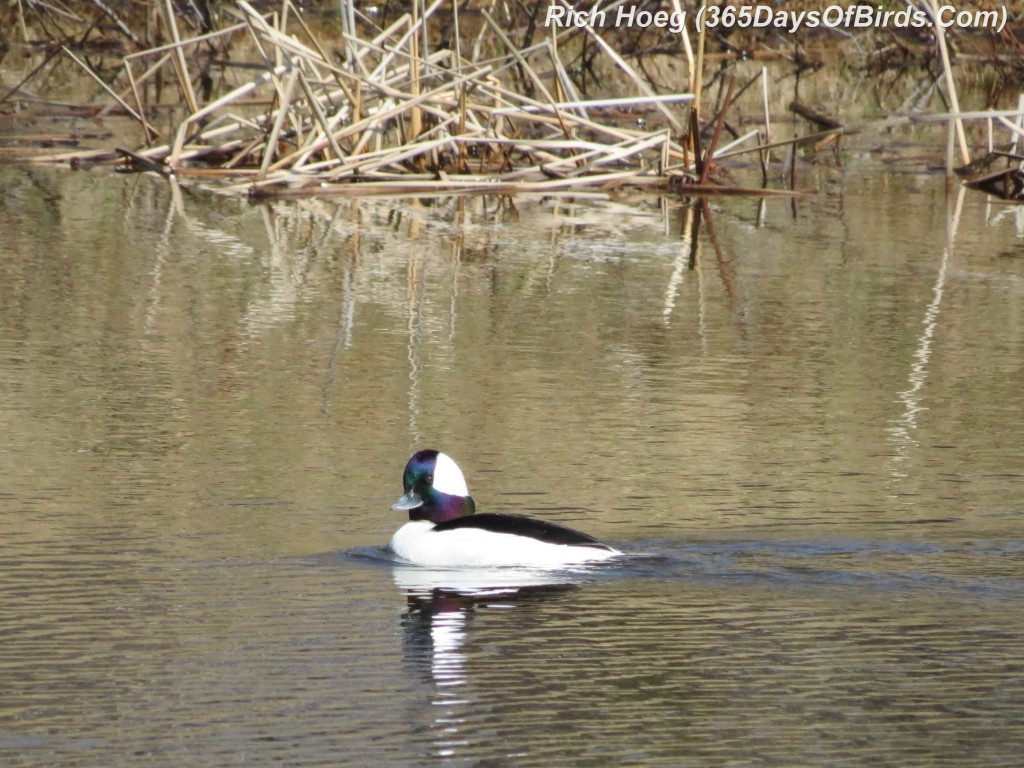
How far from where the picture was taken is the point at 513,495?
639 centimetres

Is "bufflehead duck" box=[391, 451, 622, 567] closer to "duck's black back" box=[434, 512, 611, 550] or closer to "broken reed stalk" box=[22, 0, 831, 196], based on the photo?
"duck's black back" box=[434, 512, 611, 550]

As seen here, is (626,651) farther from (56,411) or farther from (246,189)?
(246,189)

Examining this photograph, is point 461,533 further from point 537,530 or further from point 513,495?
point 513,495

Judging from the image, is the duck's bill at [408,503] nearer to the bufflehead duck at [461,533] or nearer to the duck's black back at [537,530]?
the bufflehead duck at [461,533]

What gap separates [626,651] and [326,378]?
140 inches

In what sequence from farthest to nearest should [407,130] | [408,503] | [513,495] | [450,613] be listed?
[407,130] < [513,495] < [408,503] < [450,613]

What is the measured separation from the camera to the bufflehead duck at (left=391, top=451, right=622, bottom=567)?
5.53m

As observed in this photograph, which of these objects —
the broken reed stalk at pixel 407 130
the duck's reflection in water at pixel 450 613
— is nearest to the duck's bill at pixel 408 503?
the duck's reflection in water at pixel 450 613

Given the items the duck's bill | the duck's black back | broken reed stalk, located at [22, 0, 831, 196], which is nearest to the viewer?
the duck's black back

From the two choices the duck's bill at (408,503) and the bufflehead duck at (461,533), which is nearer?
the bufflehead duck at (461,533)

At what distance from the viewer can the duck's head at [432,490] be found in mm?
5961

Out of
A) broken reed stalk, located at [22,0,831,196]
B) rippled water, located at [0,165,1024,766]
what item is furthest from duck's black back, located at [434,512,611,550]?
broken reed stalk, located at [22,0,831,196]

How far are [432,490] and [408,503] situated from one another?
0.09 meters

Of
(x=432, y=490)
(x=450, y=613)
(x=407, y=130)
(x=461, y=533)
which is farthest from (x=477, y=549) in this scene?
(x=407, y=130)
